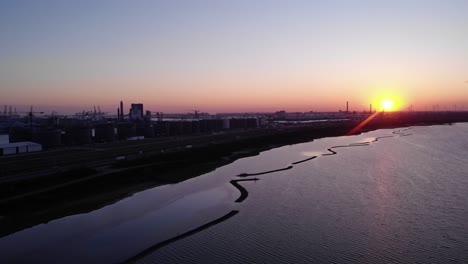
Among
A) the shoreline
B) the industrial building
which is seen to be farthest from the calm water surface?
the industrial building

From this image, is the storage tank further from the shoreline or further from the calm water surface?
the calm water surface

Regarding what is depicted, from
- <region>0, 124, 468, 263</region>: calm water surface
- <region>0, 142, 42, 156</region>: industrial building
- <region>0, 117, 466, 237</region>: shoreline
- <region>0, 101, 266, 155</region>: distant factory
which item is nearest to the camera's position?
<region>0, 124, 468, 263</region>: calm water surface

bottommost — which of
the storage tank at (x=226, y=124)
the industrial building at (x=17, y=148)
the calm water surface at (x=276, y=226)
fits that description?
the calm water surface at (x=276, y=226)

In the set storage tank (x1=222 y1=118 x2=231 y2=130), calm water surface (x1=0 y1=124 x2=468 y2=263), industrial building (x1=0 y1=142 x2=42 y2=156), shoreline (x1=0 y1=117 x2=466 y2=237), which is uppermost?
storage tank (x1=222 y1=118 x2=231 y2=130)

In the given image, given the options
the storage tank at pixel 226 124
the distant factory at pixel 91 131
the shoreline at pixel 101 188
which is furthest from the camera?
the storage tank at pixel 226 124

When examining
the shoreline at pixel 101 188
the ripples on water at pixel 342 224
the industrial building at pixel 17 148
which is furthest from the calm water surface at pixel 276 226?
the industrial building at pixel 17 148

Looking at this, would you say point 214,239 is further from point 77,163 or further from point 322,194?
point 77,163

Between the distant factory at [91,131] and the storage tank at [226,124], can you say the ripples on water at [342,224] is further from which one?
the storage tank at [226,124]

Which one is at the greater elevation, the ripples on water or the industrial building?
the industrial building

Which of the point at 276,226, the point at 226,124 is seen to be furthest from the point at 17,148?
the point at 226,124
